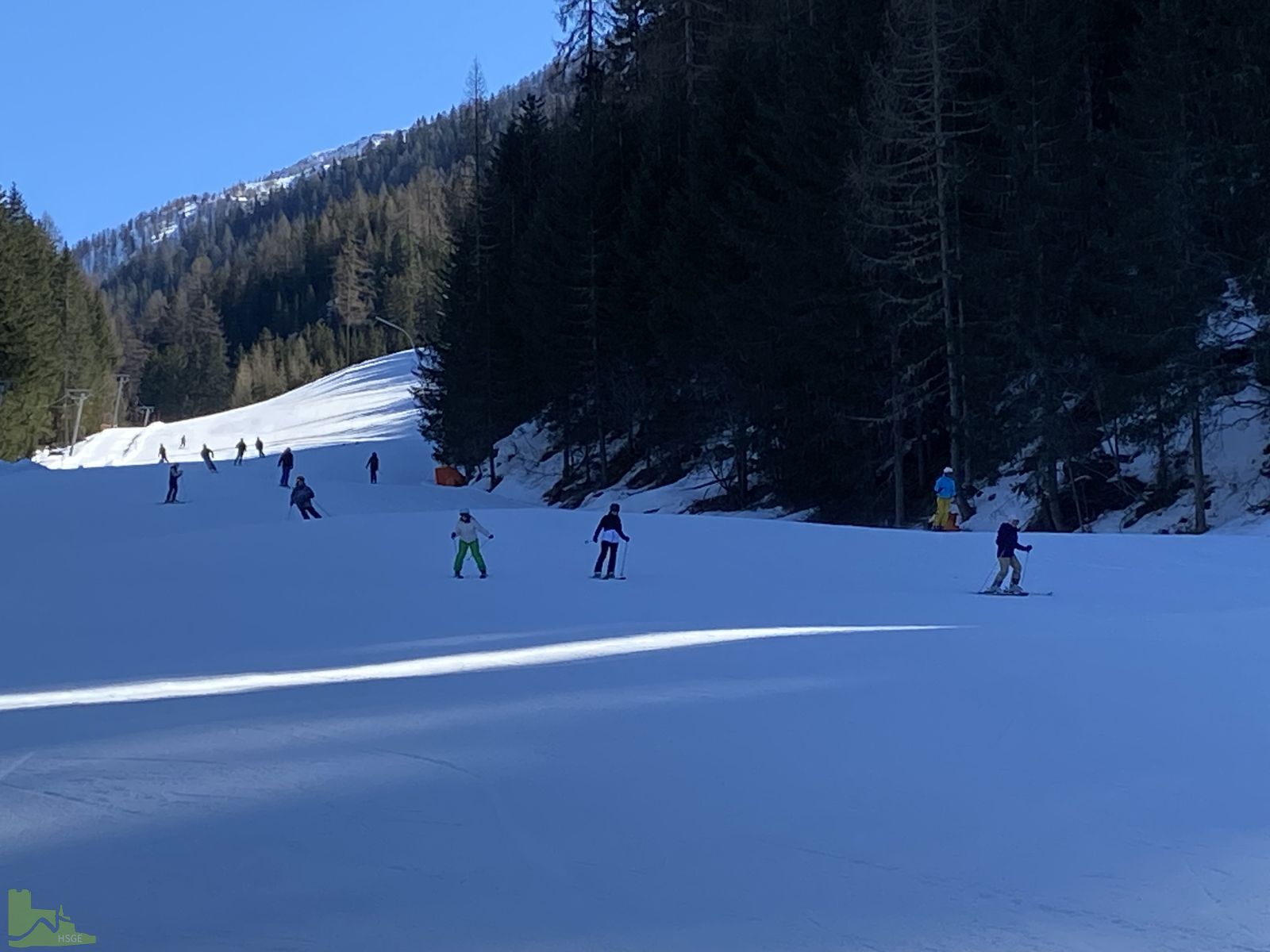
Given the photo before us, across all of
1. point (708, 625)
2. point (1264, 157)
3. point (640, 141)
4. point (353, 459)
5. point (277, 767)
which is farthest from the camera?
point (353, 459)

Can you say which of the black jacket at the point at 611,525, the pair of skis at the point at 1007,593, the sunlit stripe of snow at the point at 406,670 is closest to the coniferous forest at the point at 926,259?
the pair of skis at the point at 1007,593

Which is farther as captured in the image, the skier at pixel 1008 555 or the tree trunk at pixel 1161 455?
the tree trunk at pixel 1161 455

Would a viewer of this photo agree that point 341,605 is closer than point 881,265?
Yes

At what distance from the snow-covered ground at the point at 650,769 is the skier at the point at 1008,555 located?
63cm

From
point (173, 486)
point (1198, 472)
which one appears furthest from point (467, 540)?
point (173, 486)

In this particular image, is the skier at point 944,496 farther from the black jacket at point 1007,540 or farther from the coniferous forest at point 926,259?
the black jacket at point 1007,540

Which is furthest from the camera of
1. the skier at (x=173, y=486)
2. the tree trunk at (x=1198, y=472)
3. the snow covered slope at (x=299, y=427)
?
the snow covered slope at (x=299, y=427)

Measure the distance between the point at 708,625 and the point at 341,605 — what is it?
233 inches

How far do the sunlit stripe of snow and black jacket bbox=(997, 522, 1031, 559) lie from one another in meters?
4.13

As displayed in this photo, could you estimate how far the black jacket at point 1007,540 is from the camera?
685 inches

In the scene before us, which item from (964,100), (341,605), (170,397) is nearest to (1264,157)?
(964,100)

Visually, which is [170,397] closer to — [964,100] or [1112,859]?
[964,100]

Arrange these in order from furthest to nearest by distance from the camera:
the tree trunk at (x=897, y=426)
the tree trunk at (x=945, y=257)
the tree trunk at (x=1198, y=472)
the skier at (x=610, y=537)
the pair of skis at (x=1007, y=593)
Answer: the tree trunk at (x=897, y=426)
the tree trunk at (x=945, y=257)
the tree trunk at (x=1198, y=472)
the skier at (x=610, y=537)
the pair of skis at (x=1007, y=593)

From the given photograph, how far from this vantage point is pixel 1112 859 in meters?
5.96
